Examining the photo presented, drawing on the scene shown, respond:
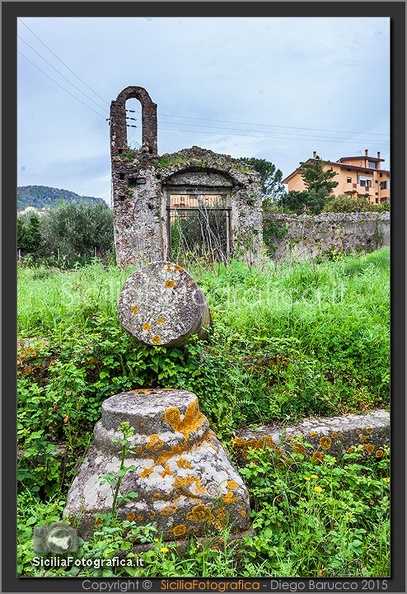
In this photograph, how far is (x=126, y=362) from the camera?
367 cm

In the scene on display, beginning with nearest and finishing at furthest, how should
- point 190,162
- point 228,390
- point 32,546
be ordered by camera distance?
1. point 32,546
2. point 228,390
3. point 190,162

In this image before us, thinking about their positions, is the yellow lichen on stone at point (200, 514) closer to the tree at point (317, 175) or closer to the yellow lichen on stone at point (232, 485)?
the yellow lichen on stone at point (232, 485)

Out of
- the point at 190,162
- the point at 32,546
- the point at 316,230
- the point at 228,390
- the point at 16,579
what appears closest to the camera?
the point at 16,579

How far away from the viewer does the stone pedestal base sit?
2.66 metres

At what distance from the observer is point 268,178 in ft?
40.6

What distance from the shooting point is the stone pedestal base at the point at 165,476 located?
8.73 ft

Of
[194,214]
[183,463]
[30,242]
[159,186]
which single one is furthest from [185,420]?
[159,186]

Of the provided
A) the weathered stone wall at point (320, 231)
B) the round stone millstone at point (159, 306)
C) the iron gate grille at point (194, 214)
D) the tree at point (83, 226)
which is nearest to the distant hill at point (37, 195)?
the round stone millstone at point (159, 306)

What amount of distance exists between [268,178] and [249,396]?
30.8 ft

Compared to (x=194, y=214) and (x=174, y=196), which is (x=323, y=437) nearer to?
(x=194, y=214)

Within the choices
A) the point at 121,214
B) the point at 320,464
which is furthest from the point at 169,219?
the point at 320,464

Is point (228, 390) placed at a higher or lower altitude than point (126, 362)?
lower

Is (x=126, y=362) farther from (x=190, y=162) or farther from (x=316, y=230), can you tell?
(x=316, y=230)
